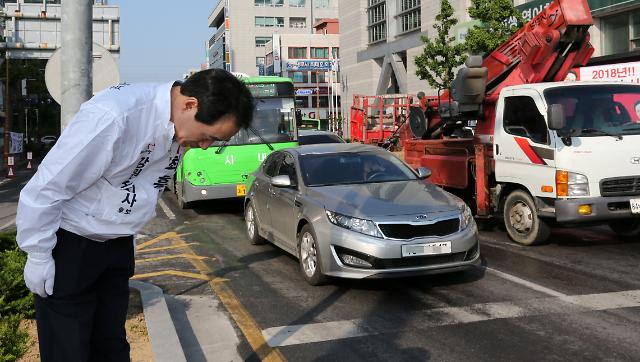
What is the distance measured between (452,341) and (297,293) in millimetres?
2066

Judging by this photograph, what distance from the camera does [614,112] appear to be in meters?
8.55

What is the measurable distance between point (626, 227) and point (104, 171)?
29.5ft

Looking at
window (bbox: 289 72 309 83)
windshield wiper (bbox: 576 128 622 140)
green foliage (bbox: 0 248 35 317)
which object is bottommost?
green foliage (bbox: 0 248 35 317)

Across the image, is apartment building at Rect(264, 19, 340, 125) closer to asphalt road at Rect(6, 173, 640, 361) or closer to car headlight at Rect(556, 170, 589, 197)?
car headlight at Rect(556, 170, 589, 197)

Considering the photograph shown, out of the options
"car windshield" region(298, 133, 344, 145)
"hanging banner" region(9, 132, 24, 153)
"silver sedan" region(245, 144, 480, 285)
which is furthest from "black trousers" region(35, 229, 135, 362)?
"hanging banner" region(9, 132, 24, 153)

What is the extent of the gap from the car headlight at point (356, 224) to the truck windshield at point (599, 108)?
357 centimetres

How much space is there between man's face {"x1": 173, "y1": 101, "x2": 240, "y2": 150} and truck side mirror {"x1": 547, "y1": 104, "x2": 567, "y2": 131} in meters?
6.47

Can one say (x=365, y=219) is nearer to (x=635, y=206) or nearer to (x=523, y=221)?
(x=523, y=221)

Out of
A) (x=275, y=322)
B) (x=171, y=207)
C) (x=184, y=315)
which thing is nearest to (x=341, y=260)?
(x=275, y=322)

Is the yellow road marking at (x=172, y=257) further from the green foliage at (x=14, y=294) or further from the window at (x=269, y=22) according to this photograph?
the window at (x=269, y=22)

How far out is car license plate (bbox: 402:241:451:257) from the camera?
6164mm

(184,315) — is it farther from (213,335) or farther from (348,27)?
(348,27)

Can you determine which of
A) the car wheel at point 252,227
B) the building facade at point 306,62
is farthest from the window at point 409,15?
the building facade at point 306,62

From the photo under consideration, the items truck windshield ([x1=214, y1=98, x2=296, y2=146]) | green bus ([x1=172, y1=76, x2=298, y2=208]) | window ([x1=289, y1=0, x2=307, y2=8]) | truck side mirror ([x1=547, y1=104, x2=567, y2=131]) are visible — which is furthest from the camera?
window ([x1=289, y1=0, x2=307, y2=8])
